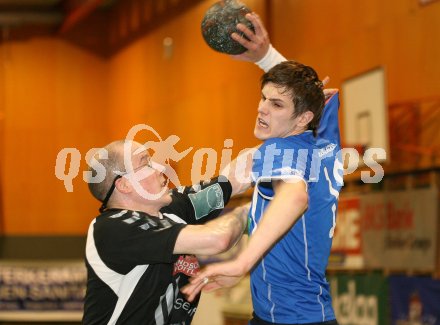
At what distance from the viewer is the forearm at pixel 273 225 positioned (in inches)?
Answer: 108

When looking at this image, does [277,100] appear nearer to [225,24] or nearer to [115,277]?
[225,24]

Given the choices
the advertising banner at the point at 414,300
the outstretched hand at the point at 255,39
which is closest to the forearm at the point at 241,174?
the outstretched hand at the point at 255,39

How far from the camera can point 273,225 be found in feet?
9.10

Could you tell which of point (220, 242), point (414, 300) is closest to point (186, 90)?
point (414, 300)

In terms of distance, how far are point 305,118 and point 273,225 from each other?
731 mm

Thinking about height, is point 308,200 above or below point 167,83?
below

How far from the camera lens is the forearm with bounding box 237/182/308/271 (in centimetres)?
274

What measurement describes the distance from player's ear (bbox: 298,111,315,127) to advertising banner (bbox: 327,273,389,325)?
21.3 feet

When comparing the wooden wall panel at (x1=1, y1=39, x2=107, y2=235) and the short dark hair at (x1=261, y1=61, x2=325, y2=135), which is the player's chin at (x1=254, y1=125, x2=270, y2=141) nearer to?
the short dark hair at (x1=261, y1=61, x2=325, y2=135)

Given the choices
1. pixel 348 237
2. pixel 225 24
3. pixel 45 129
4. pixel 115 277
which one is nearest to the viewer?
pixel 115 277

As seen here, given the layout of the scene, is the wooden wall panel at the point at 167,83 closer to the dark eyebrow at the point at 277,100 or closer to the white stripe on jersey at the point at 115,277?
the dark eyebrow at the point at 277,100

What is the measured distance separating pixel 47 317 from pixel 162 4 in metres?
7.75

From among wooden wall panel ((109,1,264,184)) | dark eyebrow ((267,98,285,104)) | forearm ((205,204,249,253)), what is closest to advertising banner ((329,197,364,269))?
wooden wall panel ((109,1,264,184))

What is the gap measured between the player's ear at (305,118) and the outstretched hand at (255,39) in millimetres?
868
